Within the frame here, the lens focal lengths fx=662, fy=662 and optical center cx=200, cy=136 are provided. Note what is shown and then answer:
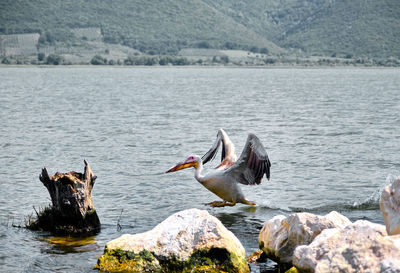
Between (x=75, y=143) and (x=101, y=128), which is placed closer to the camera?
(x=75, y=143)

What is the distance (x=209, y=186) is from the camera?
12.8 m

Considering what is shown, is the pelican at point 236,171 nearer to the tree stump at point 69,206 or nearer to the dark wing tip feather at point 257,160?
the dark wing tip feather at point 257,160

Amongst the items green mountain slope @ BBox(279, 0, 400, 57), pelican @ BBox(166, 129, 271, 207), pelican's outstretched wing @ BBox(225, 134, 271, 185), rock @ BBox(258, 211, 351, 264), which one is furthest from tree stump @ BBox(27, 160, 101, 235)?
green mountain slope @ BBox(279, 0, 400, 57)

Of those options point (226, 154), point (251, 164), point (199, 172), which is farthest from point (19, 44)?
point (251, 164)

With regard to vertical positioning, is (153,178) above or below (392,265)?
below

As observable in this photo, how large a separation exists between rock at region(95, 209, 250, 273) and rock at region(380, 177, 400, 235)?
2.02 meters

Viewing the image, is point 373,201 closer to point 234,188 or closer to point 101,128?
point 234,188

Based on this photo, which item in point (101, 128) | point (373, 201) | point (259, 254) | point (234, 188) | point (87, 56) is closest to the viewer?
point (259, 254)

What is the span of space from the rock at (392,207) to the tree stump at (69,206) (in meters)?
5.02

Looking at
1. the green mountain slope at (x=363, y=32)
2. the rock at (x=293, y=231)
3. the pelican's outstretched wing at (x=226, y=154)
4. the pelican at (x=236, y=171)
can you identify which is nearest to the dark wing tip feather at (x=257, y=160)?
the pelican at (x=236, y=171)

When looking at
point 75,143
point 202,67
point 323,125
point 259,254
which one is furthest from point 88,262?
point 202,67

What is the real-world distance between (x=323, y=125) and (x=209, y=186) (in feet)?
71.7

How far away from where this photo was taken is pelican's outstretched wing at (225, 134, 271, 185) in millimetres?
11781

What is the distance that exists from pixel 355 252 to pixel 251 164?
512cm
